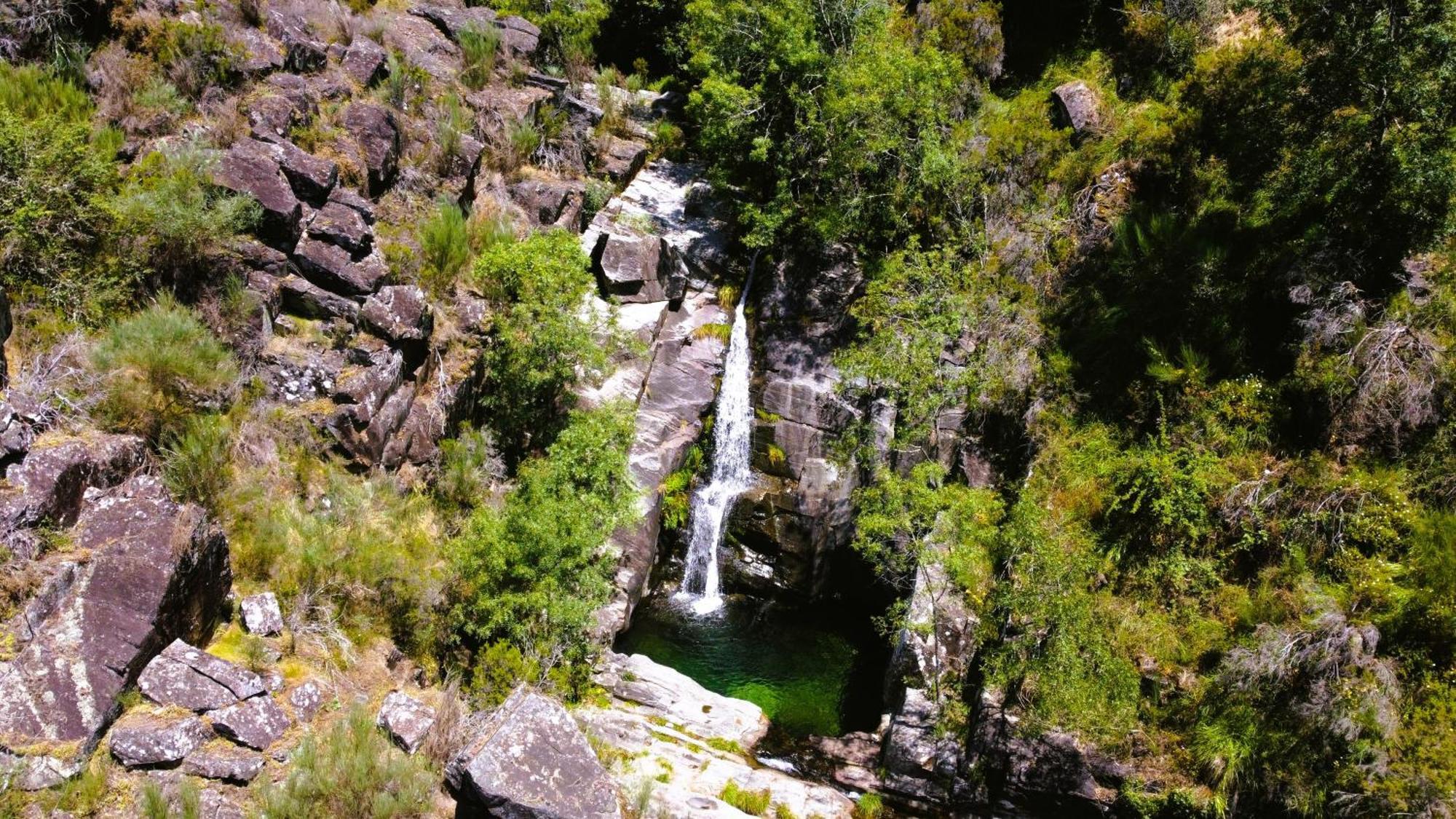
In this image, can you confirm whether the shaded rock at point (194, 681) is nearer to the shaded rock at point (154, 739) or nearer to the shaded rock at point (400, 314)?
the shaded rock at point (154, 739)

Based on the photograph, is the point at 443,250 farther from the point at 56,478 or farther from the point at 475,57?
the point at 56,478

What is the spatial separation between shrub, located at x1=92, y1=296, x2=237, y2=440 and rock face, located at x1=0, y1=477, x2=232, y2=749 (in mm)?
1506

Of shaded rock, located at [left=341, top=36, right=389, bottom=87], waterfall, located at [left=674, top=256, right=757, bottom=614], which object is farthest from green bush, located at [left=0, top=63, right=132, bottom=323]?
waterfall, located at [left=674, top=256, right=757, bottom=614]

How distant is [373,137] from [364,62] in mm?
2471

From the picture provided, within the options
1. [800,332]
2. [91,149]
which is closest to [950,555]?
[800,332]

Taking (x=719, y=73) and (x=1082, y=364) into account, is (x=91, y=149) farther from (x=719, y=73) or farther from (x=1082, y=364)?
(x=1082, y=364)

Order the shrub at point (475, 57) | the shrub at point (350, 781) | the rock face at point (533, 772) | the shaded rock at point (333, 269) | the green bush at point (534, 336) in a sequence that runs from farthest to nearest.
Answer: the shrub at point (475, 57) < the green bush at point (534, 336) < the shaded rock at point (333, 269) < the rock face at point (533, 772) < the shrub at point (350, 781)

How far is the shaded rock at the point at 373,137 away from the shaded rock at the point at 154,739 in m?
10.9

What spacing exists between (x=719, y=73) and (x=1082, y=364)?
39.0 ft

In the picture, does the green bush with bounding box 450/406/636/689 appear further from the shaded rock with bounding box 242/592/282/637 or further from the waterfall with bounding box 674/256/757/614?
the waterfall with bounding box 674/256/757/614

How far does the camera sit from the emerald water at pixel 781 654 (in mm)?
15977

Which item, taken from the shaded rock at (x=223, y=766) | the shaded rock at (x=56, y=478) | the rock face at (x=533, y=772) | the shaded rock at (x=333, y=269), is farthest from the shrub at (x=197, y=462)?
the rock face at (x=533, y=772)

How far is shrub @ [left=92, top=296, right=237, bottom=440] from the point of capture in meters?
10.6

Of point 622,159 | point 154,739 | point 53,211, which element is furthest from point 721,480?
point 53,211
